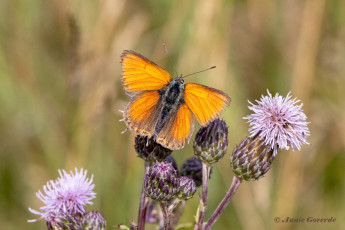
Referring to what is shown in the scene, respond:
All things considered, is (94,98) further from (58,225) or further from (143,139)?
(58,225)

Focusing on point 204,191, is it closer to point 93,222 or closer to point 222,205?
point 222,205

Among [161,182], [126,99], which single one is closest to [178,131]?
[161,182]

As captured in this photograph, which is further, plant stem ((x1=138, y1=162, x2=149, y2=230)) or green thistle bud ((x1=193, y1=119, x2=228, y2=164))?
green thistle bud ((x1=193, y1=119, x2=228, y2=164))

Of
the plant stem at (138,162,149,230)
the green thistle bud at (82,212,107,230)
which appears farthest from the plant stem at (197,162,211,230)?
the green thistle bud at (82,212,107,230)

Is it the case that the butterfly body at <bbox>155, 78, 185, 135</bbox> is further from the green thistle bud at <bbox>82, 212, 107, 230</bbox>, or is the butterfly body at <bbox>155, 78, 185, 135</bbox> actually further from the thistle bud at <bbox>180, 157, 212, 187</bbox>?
the green thistle bud at <bbox>82, 212, 107, 230</bbox>

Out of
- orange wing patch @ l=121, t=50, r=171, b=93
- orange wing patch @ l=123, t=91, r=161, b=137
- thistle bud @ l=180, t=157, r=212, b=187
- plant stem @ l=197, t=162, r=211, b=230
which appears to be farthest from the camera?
thistle bud @ l=180, t=157, r=212, b=187

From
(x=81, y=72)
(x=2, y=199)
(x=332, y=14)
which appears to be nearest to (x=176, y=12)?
(x=81, y=72)

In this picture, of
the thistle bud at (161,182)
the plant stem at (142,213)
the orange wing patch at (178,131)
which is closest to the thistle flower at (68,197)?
the plant stem at (142,213)
